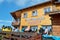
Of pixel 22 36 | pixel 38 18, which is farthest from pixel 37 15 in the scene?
pixel 22 36

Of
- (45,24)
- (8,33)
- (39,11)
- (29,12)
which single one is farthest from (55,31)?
(29,12)

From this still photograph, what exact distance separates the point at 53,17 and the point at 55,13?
1069 millimetres

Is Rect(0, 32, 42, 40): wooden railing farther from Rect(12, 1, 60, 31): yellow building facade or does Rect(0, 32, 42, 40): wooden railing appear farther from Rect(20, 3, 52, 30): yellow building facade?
Rect(20, 3, 52, 30): yellow building facade

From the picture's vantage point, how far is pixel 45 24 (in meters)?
32.0

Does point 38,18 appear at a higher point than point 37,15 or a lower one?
lower

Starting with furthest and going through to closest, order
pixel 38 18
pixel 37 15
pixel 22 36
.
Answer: pixel 37 15 < pixel 38 18 < pixel 22 36

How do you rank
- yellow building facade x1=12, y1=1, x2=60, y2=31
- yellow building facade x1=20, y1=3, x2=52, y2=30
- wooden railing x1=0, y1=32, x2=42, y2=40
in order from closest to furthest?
wooden railing x1=0, y1=32, x2=42, y2=40 → yellow building facade x1=12, y1=1, x2=60, y2=31 → yellow building facade x1=20, y1=3, x2=52, y2=30

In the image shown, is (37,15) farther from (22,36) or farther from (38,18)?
(22,36)

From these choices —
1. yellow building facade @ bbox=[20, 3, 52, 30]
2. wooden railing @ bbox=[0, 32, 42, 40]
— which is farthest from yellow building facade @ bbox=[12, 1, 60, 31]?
wooden railing @ bbox=[0, 32, 42, 40]

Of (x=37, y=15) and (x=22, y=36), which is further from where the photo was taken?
(x=37, y=15)

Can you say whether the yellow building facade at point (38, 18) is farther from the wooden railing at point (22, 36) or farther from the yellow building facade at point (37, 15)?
the wooden railing at point (22, 36)

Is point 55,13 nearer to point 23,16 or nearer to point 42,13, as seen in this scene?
point 42,13

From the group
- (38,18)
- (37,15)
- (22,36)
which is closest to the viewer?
(22,36)

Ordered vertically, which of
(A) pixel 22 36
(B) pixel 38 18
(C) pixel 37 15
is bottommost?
(A) pixel 22 36
